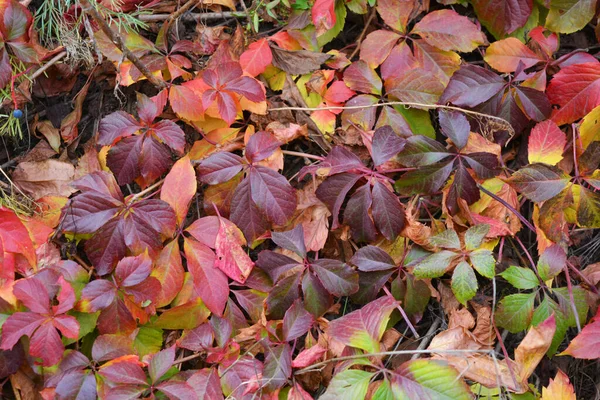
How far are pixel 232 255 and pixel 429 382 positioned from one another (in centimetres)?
60

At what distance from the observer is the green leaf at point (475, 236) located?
1367 mm

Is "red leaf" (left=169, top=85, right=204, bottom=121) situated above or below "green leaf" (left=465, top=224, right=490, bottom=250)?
above

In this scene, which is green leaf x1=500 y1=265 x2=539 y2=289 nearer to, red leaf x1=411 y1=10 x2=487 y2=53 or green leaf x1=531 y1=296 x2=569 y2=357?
green leaf x1=531 y1=296 x2=569 y2=357

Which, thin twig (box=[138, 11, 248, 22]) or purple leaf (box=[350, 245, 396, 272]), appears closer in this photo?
purple leaf (box=[350, 245, 396, 272])

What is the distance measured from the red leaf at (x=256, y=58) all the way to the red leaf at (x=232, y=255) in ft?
1.60

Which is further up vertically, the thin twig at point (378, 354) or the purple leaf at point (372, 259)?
the purple leaf at point (372, 259)

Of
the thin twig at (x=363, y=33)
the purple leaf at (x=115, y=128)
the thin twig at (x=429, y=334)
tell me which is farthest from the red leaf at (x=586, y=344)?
the purple leaf at (x=115, y=128)

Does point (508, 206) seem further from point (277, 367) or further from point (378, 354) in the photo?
point (277, 367)

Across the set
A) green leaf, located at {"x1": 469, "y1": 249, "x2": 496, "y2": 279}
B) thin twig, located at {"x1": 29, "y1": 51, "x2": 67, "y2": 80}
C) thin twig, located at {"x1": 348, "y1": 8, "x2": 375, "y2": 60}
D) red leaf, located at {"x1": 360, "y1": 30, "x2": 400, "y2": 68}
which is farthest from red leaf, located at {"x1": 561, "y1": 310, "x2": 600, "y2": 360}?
thin twig, located at {"x1": 29, "y1": 51, "x2": 67, "y2": 80}

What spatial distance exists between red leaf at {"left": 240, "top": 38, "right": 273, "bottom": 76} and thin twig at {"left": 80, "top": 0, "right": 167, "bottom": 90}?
0.25 m

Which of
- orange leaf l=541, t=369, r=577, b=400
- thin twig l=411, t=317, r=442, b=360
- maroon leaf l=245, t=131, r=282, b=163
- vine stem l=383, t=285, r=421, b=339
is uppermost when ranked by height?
maroon leaf l=245, t=131, r=282, b=163

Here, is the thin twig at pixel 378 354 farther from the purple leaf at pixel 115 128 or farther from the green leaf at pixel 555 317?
the purple leaf at pixel 115 128

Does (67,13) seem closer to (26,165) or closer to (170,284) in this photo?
(26,165)

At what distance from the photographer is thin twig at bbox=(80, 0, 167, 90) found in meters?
1.42
